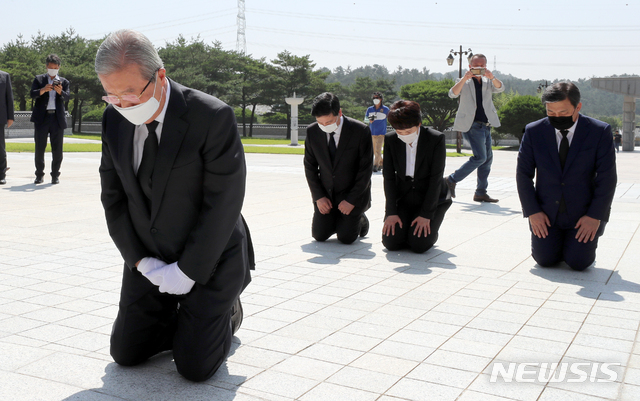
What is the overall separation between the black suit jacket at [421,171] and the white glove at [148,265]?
3.44 metres

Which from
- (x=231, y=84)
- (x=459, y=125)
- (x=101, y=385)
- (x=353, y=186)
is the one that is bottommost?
(x=101, y=385)

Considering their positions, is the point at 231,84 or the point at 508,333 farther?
the point at 231,84

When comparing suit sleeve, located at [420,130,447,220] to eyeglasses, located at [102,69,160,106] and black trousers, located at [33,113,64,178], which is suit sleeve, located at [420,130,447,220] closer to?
eyeglasses, located at [102,69,160,106]

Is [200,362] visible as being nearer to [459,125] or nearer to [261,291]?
[261,291]

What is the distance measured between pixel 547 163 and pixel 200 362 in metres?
3.71

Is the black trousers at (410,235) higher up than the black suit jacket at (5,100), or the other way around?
the black suit jacket at (5,100)

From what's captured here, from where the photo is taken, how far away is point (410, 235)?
6.14m

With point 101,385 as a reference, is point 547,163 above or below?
above

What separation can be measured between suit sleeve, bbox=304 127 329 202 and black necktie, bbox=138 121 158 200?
368 cm

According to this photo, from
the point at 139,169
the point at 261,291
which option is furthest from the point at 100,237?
the point at 139,169

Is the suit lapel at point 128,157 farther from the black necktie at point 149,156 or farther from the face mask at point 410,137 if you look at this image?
the face mask at point 410,137

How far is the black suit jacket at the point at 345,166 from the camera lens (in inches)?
257

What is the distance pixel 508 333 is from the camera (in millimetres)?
3740

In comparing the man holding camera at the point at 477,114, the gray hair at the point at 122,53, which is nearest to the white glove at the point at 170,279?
the gray hair at the point at 122,53
